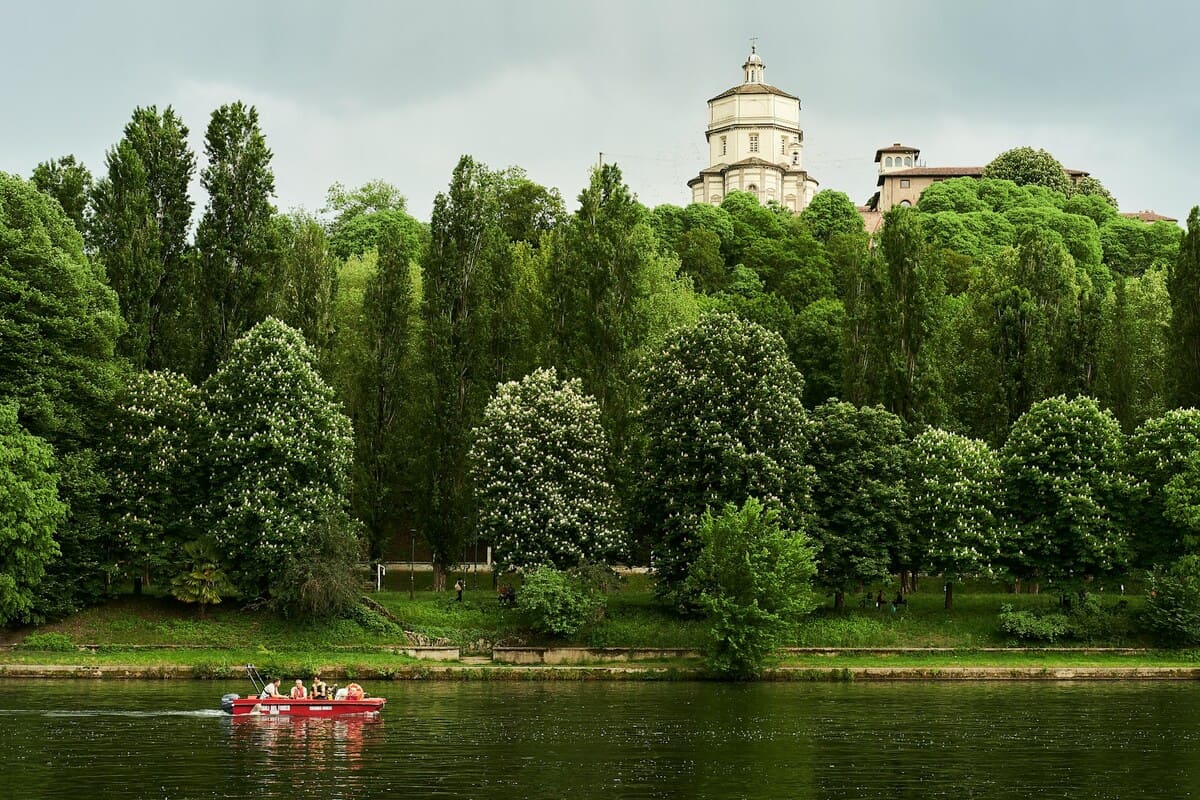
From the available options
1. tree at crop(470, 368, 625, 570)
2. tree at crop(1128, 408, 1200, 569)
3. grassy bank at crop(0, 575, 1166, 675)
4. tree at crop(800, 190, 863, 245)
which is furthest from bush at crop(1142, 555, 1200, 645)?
tree at crop(800, 190, 863, 245)

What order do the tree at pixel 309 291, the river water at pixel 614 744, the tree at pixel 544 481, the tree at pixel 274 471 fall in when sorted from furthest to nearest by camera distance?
the tree at pixel 309 291 → the tree at pixel 544 481 → the tree at pixel 274 471 → the river water at pixel 614 744

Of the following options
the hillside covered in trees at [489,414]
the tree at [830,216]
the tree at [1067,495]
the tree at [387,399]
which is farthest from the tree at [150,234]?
the tree at [830,216]

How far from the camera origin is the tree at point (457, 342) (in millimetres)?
74812

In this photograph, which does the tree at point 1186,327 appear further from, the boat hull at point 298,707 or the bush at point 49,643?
the bush at point 49,643


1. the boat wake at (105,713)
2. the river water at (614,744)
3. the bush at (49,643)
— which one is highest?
the bush at (49,643)

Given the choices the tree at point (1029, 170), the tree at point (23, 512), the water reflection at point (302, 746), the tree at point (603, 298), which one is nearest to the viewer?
the water reflection at point (302, 746)

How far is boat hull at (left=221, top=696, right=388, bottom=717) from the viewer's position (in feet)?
164

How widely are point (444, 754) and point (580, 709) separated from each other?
1131 centimetres

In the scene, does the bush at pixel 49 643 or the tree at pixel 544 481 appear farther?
the tree at pixel 544 481

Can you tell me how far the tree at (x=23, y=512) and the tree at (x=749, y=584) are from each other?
2914cm

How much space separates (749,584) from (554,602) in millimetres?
9621

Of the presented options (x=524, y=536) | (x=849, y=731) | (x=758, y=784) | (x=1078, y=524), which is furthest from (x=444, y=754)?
(x=1078, y=524)

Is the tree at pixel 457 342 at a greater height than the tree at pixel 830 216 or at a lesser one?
lesser

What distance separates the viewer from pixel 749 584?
203 feet
